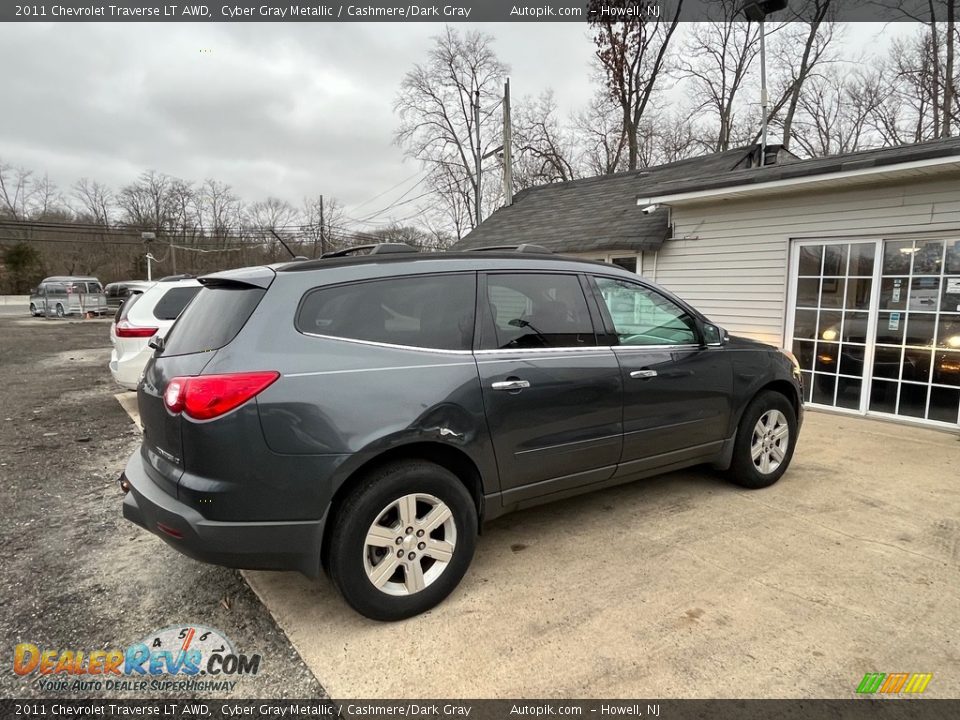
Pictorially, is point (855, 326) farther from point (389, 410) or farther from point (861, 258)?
point (389, 410)

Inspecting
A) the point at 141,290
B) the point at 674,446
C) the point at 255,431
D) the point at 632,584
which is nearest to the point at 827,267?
the point at 674,446

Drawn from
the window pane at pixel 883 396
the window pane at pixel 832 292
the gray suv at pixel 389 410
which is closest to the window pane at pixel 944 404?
the window pane at pixel 883 396

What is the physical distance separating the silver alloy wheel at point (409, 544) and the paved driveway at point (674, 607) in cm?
21

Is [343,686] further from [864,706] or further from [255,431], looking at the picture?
[864,706]

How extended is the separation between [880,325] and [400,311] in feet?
20.6

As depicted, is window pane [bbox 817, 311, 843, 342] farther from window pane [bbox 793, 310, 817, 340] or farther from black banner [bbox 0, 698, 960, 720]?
black banner [bbox 0, 698, 960, 720]

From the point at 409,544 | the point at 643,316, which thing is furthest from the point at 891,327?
the point at 409,544

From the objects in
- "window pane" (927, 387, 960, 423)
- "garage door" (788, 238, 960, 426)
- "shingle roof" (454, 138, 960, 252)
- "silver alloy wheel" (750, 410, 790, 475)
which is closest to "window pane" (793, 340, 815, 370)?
"garage door" (788, 238, 960, 426)

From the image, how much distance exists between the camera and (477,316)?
2863mm

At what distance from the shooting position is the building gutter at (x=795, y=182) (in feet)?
17.4

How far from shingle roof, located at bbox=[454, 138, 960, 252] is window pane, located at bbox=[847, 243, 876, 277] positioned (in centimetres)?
100

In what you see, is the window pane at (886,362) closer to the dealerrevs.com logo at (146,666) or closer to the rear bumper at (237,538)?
the rear bumper at (237,538)

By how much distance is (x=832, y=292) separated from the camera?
666cm

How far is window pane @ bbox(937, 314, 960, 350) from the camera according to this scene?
19.0ft
